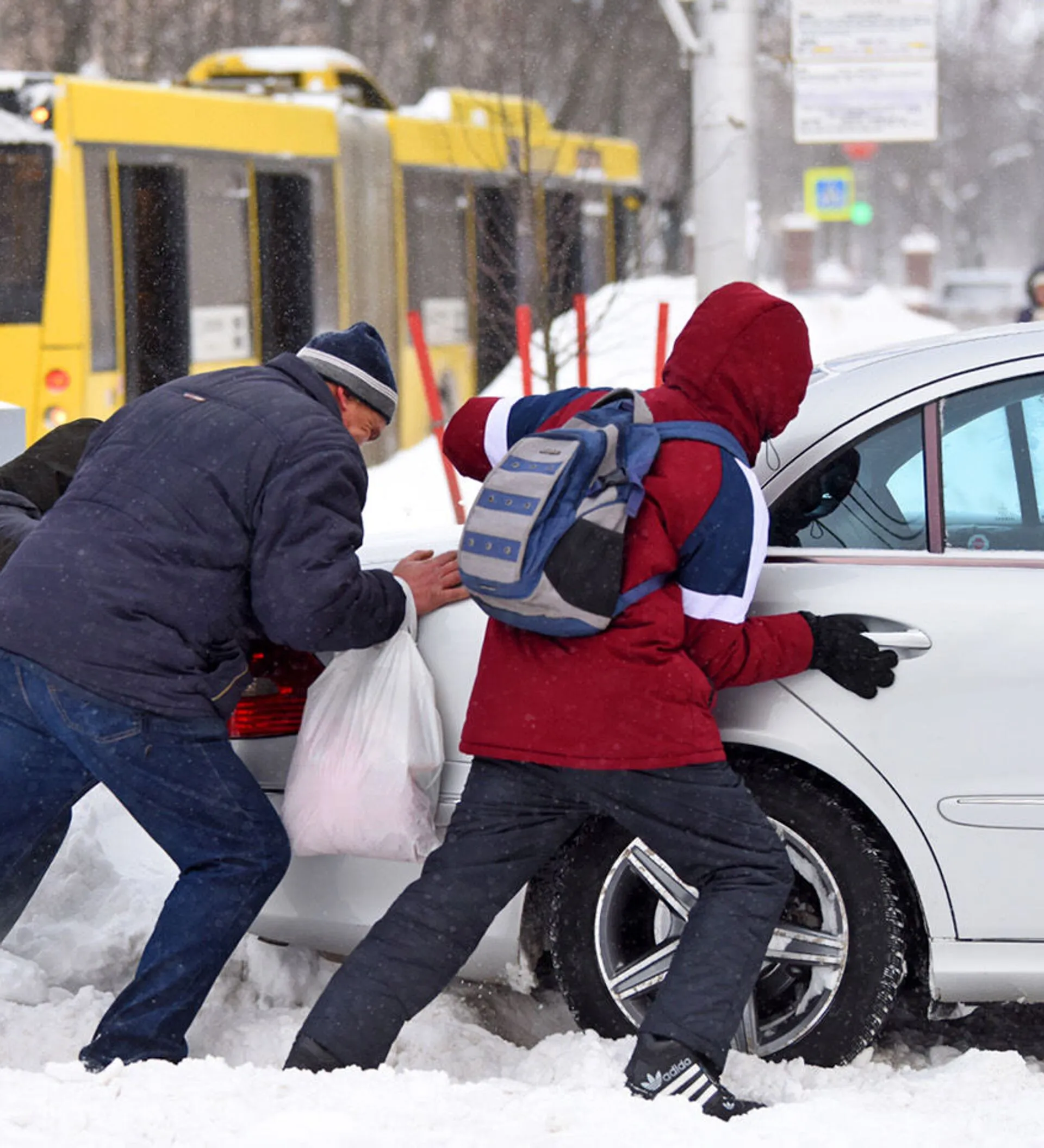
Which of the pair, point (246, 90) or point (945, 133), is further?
point (945, 133)

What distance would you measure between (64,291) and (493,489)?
30.3 ft

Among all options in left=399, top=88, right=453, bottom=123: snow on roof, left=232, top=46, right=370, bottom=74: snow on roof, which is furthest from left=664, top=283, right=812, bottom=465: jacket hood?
left=399, top=88, right=453, bottom=123: snow on roof

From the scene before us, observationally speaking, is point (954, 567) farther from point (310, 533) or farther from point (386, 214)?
point (386, 214)

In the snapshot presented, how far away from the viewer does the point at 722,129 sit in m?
11.3

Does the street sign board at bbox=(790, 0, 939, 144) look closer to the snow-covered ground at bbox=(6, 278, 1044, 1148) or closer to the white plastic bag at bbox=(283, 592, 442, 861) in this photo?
the snow-covered ground at bbox=(6, 278, 1044, 1148)

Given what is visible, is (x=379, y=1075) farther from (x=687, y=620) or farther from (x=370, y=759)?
(x=687, y=620)

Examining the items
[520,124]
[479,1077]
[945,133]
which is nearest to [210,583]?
[479,1077]

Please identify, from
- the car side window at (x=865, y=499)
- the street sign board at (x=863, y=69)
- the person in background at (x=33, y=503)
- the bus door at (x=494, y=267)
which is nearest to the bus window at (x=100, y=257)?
the bus door at (x=494, y=267)

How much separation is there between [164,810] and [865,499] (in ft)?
5.12

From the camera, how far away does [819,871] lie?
364 centimetres

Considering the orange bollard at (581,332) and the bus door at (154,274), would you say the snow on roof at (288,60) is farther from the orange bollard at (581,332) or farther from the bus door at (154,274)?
the orange bollard at (581,332)

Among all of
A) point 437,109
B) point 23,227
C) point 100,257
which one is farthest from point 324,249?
point 23,227

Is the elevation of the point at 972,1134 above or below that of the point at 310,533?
below

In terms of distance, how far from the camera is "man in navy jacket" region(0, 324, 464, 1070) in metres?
3.50
